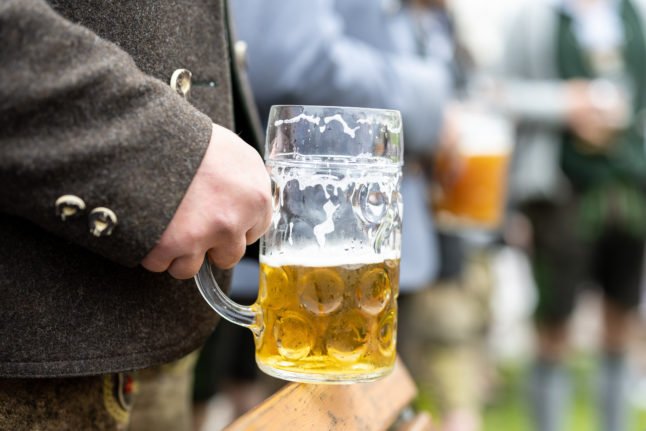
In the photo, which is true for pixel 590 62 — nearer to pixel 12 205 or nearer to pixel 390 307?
pixel 390 307

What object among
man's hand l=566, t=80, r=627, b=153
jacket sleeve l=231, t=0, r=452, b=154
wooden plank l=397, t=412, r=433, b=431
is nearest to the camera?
wooden plank l=397, t=412, r=433, b=431

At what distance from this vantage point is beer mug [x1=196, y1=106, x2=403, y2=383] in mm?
806

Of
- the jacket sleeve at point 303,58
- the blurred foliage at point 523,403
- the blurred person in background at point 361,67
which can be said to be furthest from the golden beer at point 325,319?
the blurred foliage at point 523,403

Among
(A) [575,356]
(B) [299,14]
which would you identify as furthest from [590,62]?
(A) [575,356]

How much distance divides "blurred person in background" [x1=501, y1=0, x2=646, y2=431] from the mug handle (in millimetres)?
2374

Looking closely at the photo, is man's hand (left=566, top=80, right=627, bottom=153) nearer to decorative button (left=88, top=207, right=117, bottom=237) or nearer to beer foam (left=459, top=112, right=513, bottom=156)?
beer foam (left=459, top=112, right=513, bottom=156)

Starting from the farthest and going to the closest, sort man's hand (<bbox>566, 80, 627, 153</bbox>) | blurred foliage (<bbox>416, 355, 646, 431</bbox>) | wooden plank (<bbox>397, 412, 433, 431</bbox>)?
blurred foliage (<bbox>416, 355, 646, 431</bbox>) < man's hand (<bbox>566, 80, 627, 153</bbox>) < wooden plank (<bbox>397, 412, 433, 431</bbox>)

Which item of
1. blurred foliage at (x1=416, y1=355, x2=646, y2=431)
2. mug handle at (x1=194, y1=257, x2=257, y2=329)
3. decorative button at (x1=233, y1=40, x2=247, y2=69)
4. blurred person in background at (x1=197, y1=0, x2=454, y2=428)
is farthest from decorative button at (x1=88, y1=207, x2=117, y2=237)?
blurred foliage at (x1=416, y1=355, x2=646, y2=431)

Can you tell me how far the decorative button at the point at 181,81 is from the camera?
0.84 metres

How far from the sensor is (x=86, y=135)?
27.8 inches

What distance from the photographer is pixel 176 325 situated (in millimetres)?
872

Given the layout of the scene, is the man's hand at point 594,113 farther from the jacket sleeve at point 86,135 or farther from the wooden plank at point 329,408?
the jacket sleeve at point 86,135

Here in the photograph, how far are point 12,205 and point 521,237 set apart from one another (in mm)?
3004

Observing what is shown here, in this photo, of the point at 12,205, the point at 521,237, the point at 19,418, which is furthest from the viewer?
the point at 521,237
